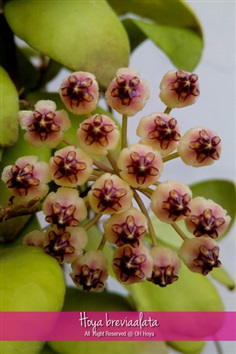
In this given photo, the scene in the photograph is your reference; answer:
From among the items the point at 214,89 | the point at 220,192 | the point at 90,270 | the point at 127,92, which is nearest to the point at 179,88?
the point at 127,92

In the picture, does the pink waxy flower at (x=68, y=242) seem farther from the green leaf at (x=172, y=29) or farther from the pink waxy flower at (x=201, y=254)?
the green leaf at (x=172, y=29)

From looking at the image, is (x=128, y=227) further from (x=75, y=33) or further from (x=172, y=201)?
(x=75, y=33)

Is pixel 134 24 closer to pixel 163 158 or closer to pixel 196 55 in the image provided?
pixel 196 55

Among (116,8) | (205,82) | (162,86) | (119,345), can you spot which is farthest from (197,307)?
(205,82)

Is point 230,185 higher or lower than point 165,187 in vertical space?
lower

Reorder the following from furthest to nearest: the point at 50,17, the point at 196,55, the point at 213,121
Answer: the point at 213,121
the point at 196,55
the point at 50,17

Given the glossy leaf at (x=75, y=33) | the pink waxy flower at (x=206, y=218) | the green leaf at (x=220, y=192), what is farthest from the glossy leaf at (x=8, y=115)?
the green leaf at (x=220, y=192)

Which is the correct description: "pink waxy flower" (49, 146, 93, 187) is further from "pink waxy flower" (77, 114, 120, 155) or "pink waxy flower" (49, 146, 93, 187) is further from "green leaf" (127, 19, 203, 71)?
"green leaf" (127, 19, 203, 71)

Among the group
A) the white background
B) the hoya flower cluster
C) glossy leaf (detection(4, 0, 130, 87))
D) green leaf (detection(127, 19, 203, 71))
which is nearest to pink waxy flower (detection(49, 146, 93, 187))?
the hoya flower cluster
